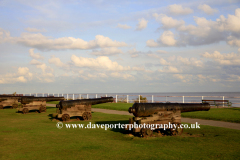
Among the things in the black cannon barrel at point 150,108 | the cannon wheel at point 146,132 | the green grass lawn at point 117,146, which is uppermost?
the black cannon barrel at point 150,108

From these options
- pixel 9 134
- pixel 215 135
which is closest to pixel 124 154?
pixel 215 135

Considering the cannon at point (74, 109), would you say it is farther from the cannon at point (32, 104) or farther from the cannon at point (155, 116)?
the cannon at point (32, 104)

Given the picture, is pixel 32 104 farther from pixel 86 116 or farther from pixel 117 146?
pixel 117 146

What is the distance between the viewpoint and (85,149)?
7.75 meters

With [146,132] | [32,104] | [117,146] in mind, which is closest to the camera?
[117,146]

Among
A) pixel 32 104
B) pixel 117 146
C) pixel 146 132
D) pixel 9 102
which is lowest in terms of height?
pixel 117 146

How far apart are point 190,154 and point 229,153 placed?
1.19m

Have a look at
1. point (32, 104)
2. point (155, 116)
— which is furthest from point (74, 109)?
point (32, 104)

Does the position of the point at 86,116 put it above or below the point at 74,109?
below

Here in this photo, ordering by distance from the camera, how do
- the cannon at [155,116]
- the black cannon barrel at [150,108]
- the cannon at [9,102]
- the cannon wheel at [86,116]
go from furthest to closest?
the cannon at [9,102] < the cannon wheel at [86,116] < the black cannon barrel at [150,108] < the cannon at [155,116]

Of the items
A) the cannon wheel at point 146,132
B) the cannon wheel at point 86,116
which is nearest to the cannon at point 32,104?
the cannon wheel at point 86,116

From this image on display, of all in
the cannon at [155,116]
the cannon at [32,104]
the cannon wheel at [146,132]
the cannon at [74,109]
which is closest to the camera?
the cannon wheel at [146,132]

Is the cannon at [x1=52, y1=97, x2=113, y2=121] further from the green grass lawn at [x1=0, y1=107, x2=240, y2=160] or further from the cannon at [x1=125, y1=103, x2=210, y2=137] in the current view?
the cannon at [x1=125, y1=103, x2=210, y2=137]

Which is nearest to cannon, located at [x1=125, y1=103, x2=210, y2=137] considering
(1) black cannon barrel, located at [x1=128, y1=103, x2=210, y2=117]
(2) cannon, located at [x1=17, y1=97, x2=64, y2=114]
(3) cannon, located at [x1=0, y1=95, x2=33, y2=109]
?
(1) black cannon barrel, located at [x1=128, y1=103, x2=210, y2=117]
